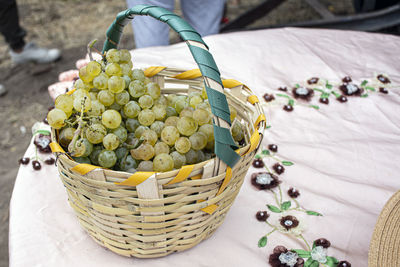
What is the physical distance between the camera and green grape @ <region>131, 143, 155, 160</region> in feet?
2.09

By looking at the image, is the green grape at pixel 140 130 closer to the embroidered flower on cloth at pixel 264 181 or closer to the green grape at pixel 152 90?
the green grape at pixel 152 90

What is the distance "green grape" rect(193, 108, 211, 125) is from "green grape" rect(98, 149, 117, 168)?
7.7 inches

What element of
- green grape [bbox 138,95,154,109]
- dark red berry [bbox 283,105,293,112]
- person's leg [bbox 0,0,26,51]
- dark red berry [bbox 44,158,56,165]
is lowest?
person's leg [bbox 0,0,26,51]

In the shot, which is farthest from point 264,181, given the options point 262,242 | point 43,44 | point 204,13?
point 43,44

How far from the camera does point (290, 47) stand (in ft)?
5.02

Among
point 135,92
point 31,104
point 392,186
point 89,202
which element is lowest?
point 31,104

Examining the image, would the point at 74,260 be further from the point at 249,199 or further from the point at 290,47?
the point at 290,47

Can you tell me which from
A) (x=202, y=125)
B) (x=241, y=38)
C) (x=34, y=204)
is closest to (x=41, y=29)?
(x=241, y=38)

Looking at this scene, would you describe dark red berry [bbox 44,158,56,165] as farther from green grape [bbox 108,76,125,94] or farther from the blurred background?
the blurred background

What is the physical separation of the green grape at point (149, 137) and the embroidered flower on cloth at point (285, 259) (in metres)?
0.38

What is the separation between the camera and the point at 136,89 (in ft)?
2.40

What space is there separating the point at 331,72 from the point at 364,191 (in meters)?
0.65

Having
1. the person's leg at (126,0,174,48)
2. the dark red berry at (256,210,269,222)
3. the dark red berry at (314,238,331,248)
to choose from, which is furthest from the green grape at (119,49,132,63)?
the person's leg at (126,0,174,48)

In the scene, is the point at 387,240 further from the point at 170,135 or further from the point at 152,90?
the point at 152,90
